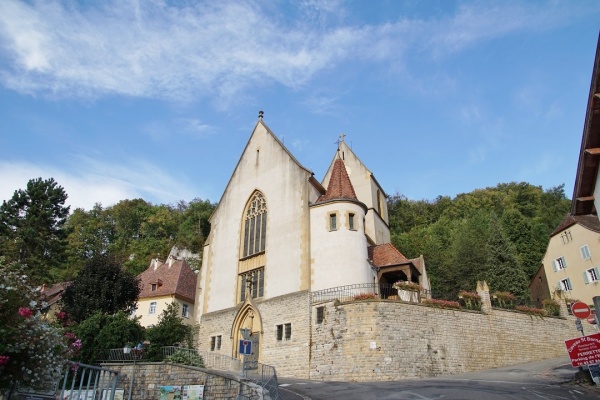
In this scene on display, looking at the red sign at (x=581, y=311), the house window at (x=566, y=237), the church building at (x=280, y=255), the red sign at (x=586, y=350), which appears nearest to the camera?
the red sign at (x=581, y=311)

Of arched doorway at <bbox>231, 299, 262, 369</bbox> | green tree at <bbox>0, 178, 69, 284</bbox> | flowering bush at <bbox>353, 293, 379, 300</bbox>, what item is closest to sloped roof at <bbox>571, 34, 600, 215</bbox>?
flowering bush at <bbox>353, 293, 379, 300</bbox>

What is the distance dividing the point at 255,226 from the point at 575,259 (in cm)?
2800

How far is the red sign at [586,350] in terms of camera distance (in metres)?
15.1

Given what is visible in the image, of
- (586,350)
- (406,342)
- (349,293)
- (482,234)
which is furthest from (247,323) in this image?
(482,234)

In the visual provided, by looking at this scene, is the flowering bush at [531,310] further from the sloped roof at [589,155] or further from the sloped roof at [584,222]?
the sloped roof at [584,222]

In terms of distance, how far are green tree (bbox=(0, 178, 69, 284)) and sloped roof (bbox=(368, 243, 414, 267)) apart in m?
25.2

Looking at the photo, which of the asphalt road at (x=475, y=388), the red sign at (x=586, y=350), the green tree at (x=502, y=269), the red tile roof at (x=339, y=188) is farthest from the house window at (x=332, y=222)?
the green tree at (x=502, y=269)

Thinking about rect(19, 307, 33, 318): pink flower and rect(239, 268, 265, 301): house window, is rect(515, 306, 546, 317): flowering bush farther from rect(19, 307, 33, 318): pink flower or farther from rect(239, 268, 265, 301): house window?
rect(19, 307, 33, 318): pink flower

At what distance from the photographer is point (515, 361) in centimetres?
2430

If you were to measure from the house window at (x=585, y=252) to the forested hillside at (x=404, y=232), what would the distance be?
490 centimetres

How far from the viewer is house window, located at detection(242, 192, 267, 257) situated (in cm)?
2925

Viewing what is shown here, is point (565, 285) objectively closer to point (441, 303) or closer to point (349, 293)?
point (441, 303)

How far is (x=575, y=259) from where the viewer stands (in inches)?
1531

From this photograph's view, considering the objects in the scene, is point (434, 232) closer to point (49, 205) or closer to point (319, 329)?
point (319, 329)
